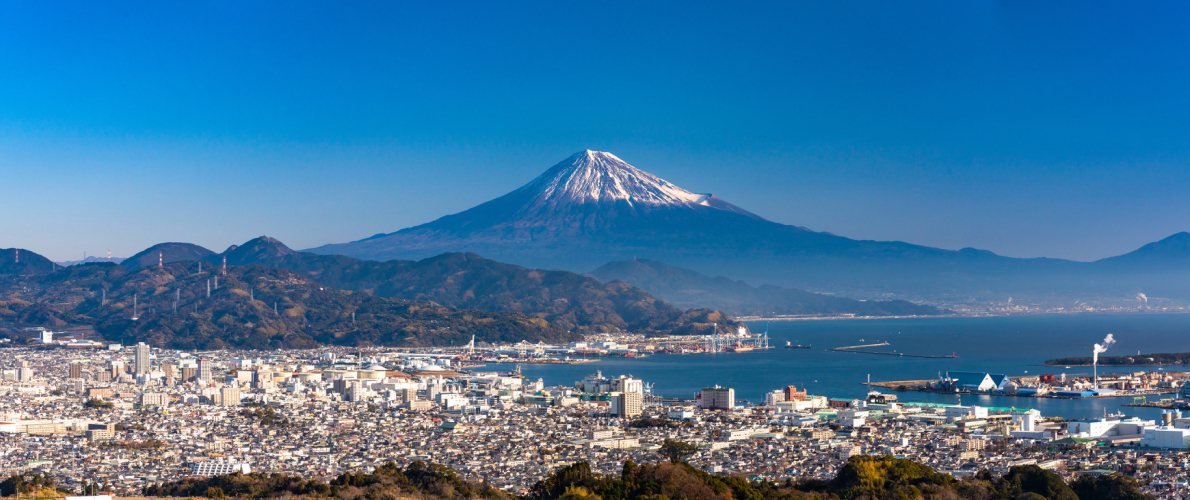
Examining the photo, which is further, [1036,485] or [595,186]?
[595,186]

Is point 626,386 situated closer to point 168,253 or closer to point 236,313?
point 236,313

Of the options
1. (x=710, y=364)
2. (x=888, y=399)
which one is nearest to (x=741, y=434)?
(x=888, y=399)

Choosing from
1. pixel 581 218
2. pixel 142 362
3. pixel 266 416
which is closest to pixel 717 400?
pixel 266 416

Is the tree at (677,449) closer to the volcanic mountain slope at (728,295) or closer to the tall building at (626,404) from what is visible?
the tall building at (626,404)

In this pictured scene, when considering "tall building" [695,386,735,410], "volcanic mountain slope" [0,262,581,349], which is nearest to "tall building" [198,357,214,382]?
"tall building" [695,386,735,410]

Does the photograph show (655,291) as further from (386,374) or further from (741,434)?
(741,434)

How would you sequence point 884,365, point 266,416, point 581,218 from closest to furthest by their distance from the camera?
point 266,416 < point 884,365 < point 581,218

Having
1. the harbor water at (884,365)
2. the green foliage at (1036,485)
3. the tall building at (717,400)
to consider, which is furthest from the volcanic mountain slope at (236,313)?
the green foliage at (1036,485)
